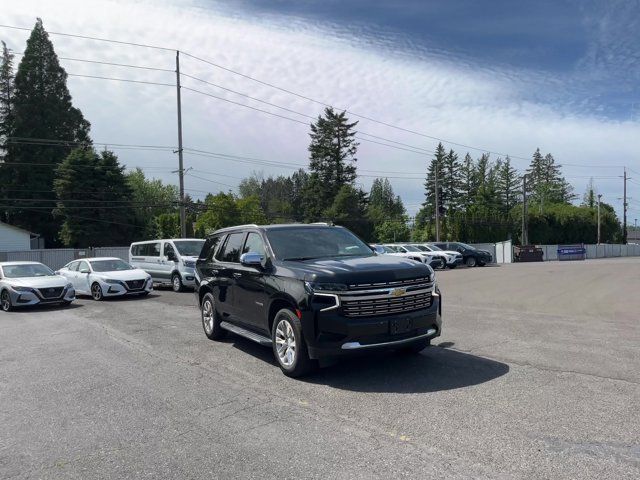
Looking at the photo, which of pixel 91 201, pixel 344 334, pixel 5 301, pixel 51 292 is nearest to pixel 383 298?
pixel 344 334

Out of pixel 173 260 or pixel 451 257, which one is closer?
pixel 173 260

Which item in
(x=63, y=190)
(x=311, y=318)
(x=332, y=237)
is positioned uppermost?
(x=63, y=190)

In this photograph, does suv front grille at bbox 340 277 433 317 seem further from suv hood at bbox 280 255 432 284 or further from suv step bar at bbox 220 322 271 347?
suv step bar at bbox 220 322 271 347

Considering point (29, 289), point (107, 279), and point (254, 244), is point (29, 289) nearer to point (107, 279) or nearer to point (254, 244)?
point (107, 279)

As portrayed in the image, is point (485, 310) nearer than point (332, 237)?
No

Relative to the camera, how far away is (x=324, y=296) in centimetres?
607

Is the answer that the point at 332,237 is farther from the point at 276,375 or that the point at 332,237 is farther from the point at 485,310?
the point at 485,310

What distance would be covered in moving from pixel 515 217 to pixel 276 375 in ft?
264

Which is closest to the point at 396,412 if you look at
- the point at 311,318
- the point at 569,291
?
the point at 311,318

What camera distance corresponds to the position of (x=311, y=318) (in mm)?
6078

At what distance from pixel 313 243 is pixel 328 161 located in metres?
68.1

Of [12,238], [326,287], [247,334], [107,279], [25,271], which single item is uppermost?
[12,238]

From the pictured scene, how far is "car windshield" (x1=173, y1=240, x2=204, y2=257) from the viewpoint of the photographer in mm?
19953

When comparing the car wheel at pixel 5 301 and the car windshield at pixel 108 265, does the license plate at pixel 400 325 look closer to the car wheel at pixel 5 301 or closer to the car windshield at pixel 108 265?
the car wheel at pixel 5 301
